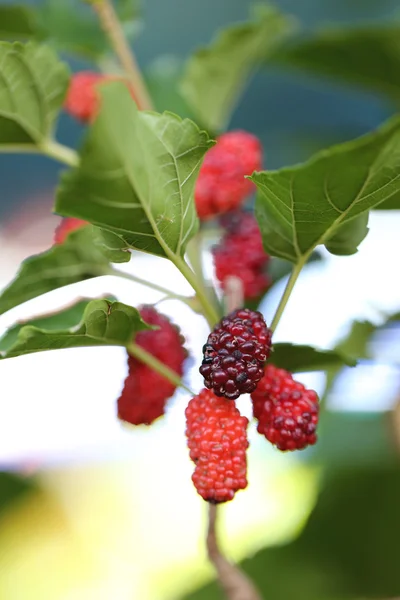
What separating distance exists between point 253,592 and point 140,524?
2.06ft

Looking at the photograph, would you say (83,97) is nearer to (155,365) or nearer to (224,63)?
(224,63)

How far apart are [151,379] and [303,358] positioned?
13 centimetres

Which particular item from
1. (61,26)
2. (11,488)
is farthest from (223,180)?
(11,488)

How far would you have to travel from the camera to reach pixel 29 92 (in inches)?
23.1

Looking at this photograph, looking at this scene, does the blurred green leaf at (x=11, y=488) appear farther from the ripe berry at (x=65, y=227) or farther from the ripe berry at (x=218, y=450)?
the ripe berry at (x=218, y=450)

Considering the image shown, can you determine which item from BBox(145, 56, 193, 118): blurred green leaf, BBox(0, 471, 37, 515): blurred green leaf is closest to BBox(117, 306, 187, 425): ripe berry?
BBox(145, 56, 193, 118): blurred green leaf

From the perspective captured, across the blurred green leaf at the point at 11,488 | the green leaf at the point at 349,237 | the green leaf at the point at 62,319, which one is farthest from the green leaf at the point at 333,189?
the blurred green leaf at the point at 11,488

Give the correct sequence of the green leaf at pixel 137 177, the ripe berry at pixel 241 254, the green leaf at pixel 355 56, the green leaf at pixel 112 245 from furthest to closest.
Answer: the green leaf at pixel 355 56, the ripe berry at pixel 241 254, the green leaf at pixel 112 245, the green leaf at pixel 137 177

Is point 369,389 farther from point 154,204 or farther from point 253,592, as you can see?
point 154,204

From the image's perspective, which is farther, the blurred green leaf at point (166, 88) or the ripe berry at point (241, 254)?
the blurred green leaf at point (166, 88)

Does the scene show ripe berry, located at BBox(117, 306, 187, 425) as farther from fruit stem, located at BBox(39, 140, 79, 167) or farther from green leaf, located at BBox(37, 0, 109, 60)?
green leaf, located at BBox(37, 0, 109, 60)

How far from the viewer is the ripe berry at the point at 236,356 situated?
45 cm

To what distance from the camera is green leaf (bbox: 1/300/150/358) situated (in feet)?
1.49

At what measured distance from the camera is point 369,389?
40.7 inches
